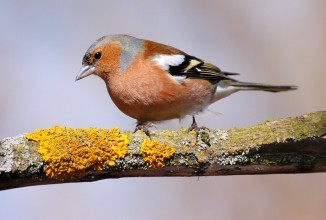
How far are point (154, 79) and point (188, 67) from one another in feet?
1.79

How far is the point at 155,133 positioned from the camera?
11.7 feet

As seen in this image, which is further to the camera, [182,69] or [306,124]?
[182,69]

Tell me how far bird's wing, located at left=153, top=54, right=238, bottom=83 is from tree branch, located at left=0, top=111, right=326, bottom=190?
58.2 inches

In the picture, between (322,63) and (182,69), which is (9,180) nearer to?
(182,69)

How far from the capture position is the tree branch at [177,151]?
3262 mm

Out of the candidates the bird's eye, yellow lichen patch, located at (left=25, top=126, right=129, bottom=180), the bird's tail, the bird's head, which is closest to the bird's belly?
the bird's head

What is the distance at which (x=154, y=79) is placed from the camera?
471 centimetres

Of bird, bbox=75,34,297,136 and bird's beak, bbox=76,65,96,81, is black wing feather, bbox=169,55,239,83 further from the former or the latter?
bird's beak, bbox=76,65,96,81

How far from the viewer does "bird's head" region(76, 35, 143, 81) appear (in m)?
4.96

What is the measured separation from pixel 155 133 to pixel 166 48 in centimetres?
178

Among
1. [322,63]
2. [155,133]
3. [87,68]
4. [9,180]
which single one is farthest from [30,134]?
[322,63]

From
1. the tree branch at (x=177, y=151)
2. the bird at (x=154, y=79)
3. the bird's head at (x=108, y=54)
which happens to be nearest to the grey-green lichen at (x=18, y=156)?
the tree branch at (x=177, y=151)

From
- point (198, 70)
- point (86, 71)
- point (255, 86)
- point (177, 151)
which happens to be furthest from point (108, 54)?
point (177, 151)

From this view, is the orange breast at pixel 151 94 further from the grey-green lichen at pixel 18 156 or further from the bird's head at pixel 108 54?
the grey-green lichen at pixel 18 156
